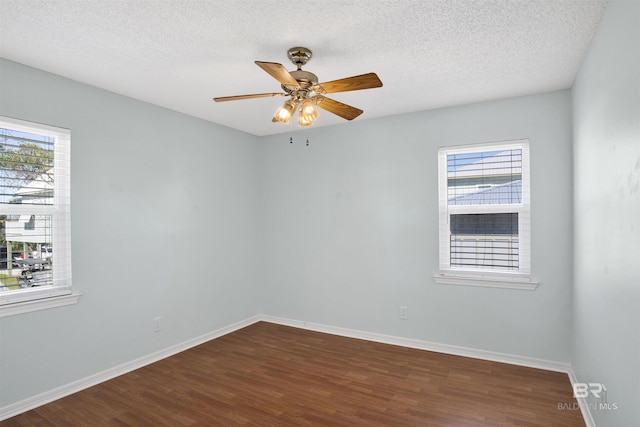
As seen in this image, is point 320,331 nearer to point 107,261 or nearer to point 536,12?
point 107,261

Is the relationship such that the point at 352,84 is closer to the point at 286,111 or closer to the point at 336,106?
the point at 336,106

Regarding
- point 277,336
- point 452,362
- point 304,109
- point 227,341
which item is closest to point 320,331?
point 277,336

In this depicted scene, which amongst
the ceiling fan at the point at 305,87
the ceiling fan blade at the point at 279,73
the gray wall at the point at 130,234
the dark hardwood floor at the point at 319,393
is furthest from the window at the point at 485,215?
the gray wall at the point at 130,234

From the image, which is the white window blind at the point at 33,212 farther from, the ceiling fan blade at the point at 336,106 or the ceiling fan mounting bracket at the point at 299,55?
the ceiling fan blade at the point at 336,106

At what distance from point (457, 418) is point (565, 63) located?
2.67 metres

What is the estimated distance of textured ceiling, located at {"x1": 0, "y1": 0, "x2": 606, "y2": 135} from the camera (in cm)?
195

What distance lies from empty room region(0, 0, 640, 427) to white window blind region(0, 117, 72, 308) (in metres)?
0.02

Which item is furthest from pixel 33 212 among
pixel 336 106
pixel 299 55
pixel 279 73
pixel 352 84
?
pixel 352 84

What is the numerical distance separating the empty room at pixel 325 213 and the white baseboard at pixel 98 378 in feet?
0.06

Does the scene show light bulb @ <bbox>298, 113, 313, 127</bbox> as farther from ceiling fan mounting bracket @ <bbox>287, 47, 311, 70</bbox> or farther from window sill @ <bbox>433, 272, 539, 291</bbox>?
window sill @ <bbox>433, 272, 539, 291</bbox>

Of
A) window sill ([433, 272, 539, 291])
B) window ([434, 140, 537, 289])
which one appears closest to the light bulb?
window ([434, 140, 537, 289])

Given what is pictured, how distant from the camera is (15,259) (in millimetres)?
2668

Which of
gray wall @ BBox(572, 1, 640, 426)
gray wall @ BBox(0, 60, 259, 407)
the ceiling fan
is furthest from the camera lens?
gray wall @ BBox(0, 60, 259, 407)

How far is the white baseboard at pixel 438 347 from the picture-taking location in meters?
3.27
